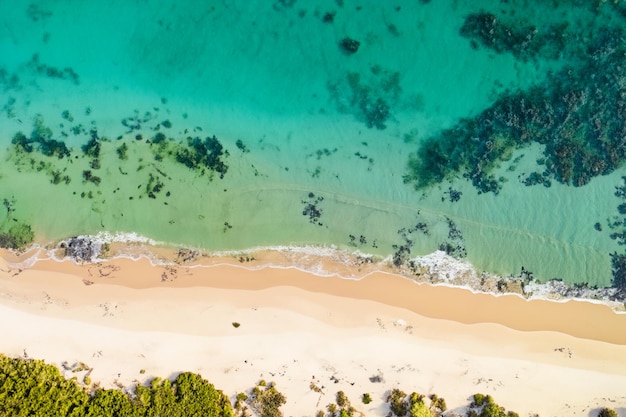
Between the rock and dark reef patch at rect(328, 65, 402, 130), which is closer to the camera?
the rock

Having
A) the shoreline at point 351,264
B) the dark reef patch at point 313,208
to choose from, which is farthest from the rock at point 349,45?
the shoreline at point 351,264

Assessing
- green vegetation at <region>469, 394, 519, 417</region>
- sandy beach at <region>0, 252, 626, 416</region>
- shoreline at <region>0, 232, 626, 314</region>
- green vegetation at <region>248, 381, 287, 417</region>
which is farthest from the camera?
shoreline at <region>0, 232, 626, 314</region>

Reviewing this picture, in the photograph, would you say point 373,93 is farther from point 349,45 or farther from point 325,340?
point 325,340

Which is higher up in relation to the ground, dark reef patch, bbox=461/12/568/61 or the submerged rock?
dark reef patch, bbox=461/12/568/61

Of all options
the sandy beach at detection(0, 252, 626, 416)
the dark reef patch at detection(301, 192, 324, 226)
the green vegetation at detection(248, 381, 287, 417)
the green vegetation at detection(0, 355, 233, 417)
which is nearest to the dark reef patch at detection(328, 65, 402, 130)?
the dark reef patch at detection(301, 192, 324, 226)

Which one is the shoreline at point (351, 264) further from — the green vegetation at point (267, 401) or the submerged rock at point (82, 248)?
the green vegetation at point (267, 401)

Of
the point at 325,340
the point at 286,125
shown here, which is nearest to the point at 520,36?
the point at 286,125

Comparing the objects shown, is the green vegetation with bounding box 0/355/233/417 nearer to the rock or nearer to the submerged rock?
the submerged rock
